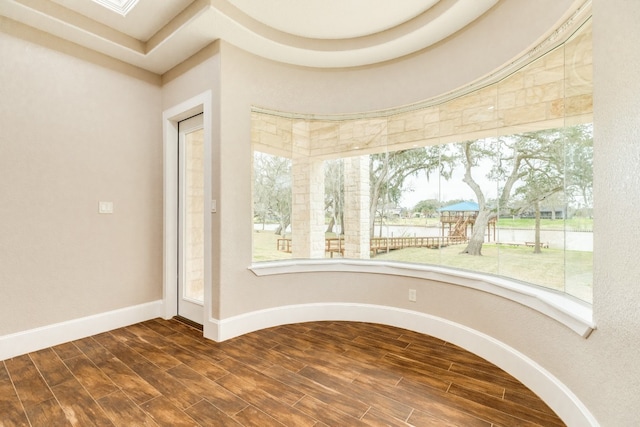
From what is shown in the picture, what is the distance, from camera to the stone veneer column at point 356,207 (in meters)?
3.44

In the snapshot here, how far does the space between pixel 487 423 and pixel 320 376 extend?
107cm

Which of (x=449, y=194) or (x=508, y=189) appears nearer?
(x=508, y=189)

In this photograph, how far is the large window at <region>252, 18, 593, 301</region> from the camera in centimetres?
197

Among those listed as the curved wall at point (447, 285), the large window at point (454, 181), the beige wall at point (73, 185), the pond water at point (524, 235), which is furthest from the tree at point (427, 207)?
the beige wall at point (73, 185)

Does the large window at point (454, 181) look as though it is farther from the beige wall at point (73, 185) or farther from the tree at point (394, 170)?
the beige wall at point (73, 185)

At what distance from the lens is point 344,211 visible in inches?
137

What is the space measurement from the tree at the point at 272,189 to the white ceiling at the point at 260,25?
1.08m

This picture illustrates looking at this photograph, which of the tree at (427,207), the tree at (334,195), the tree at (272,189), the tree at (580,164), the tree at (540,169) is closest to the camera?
the tree at (580,164)

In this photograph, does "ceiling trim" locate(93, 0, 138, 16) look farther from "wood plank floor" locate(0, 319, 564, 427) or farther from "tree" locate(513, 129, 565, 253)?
"tree" locate(513, 129, 565, 253)

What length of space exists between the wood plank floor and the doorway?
54cm

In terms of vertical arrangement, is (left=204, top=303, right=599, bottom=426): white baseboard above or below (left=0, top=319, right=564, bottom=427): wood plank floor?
above

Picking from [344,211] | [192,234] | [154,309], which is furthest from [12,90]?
[344,211]

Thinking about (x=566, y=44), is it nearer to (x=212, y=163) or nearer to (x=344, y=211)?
(x=344, y=211)

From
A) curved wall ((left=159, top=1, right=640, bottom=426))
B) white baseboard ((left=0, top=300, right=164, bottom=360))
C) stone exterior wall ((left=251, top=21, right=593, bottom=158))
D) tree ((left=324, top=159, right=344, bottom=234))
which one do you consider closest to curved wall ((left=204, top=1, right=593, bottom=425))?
curved wall ((left=159, top=1, right=640, bottom=426))
